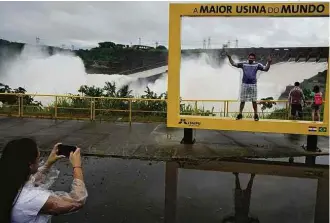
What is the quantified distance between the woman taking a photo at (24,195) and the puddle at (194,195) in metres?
2.30

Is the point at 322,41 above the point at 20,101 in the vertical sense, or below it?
above

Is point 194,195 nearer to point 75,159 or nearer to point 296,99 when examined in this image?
point 75,159

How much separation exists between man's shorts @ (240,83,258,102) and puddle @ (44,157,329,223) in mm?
2050

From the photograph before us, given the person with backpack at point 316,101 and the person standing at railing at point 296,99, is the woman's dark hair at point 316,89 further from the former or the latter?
the person standing at railing at point 296,99

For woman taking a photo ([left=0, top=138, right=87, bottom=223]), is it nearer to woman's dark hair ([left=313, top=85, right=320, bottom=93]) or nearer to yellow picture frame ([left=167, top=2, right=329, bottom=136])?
yellow picture frame ([left=167, top=2, right=329, bottom=136])

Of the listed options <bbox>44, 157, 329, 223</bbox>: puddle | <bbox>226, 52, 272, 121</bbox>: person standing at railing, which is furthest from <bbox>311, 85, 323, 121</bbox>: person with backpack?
<bbox>44, 157, 329, 223</bbox>: puddle

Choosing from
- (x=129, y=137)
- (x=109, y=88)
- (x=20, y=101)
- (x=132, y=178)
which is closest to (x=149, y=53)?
(x=109, y=88)

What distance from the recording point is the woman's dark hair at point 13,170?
1.80m

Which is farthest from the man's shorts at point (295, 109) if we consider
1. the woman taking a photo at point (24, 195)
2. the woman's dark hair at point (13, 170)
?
the woman's dark hair at point (13, 170)

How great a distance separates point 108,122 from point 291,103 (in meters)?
5.88

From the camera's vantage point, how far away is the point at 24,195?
1876mm

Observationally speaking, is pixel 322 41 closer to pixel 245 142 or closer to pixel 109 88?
pixel 245 142

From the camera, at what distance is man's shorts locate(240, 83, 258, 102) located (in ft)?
27.0

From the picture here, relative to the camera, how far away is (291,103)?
8648mm
